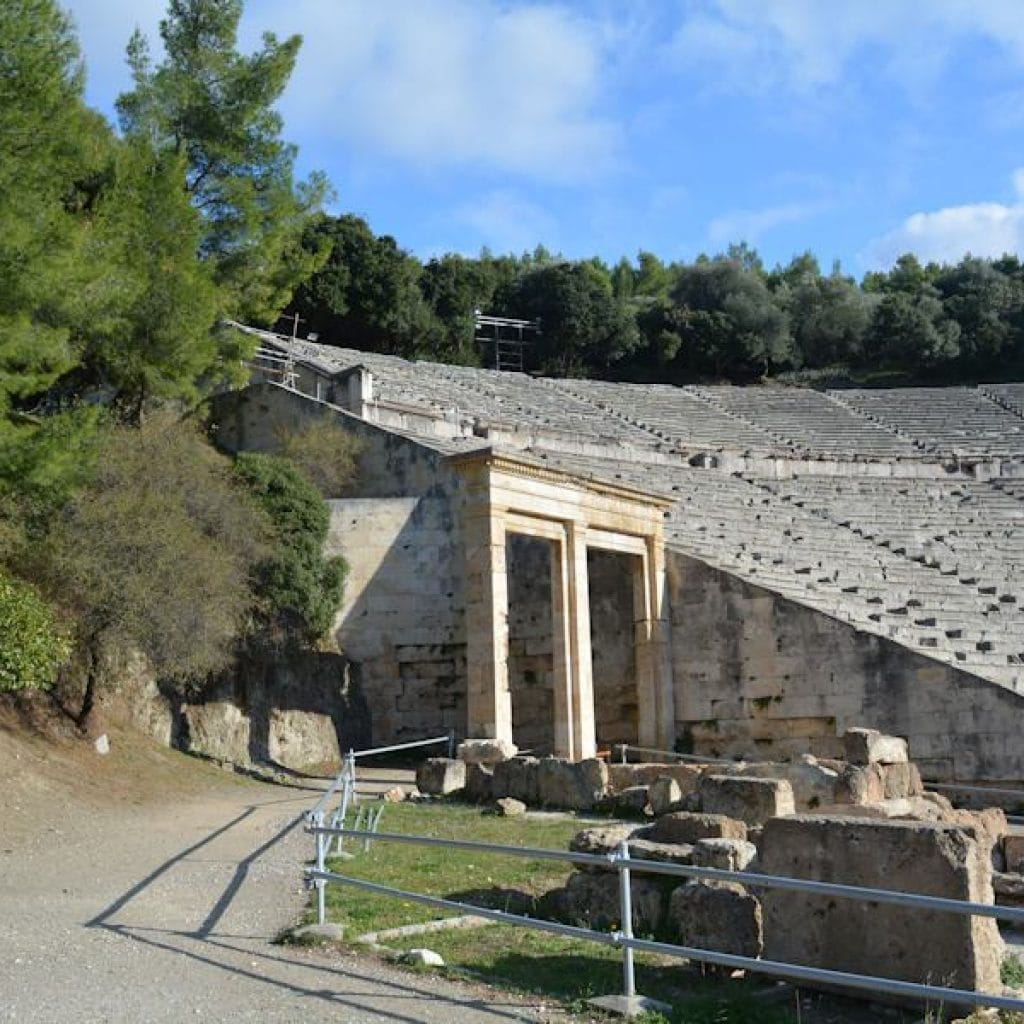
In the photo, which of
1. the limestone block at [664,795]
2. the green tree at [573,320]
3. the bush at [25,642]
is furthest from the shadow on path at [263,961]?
the green tree at [573,320]

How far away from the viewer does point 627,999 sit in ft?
21.6

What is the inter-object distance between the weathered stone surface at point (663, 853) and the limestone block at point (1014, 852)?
180 inches

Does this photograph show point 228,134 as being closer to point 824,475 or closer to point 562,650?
point 562,650

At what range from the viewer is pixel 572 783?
620 inches

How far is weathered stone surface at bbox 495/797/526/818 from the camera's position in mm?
14661

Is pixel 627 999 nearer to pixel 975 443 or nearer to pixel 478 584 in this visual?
pixel 478 584

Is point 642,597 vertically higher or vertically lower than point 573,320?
lower

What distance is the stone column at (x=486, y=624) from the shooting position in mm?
18438

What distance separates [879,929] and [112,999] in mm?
3850

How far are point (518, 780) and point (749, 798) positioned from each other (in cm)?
466

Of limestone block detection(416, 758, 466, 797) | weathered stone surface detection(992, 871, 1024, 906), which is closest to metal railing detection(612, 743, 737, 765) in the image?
limestone block detection(416, 758, 466, 797)

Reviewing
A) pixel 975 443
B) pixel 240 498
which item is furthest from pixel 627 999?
pixel 975 443

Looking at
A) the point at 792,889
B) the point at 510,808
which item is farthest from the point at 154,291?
the point at 792,889

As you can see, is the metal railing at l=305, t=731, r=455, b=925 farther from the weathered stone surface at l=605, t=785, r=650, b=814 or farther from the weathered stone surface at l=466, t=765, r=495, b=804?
the weathered stone surface at l=605, t=785, r=650, b=814
